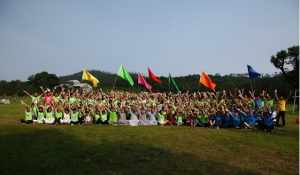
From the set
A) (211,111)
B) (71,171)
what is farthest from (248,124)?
(71,171)

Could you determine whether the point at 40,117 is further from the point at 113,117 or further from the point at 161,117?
the point at 161,117

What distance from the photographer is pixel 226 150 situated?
991 centimetres

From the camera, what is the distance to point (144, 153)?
30.5 feet

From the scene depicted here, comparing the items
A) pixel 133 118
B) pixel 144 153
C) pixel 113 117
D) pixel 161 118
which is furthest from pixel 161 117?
pixel 144 153

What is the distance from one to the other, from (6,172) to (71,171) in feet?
4.42

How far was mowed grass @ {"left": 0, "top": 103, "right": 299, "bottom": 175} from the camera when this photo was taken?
7615 millimetres

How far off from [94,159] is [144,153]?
149 centimetres

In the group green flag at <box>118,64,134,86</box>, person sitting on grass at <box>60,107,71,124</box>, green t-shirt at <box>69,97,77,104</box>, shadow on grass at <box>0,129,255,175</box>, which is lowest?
shadow on grass at <box>0,129,255,175</box>

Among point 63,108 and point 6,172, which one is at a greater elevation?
point 63,108

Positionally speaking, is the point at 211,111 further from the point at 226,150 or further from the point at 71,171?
the point at 71,171

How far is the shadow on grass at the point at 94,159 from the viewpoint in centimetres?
748

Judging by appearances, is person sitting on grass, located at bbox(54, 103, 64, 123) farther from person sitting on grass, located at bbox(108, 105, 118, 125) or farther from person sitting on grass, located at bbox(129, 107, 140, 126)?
person sitting on grass, located at bbox(129, 107, 140, 126)

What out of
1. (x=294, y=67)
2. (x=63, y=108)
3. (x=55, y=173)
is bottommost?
(x=55, y=173)

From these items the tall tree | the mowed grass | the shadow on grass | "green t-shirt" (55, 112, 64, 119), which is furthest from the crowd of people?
the tall tree
